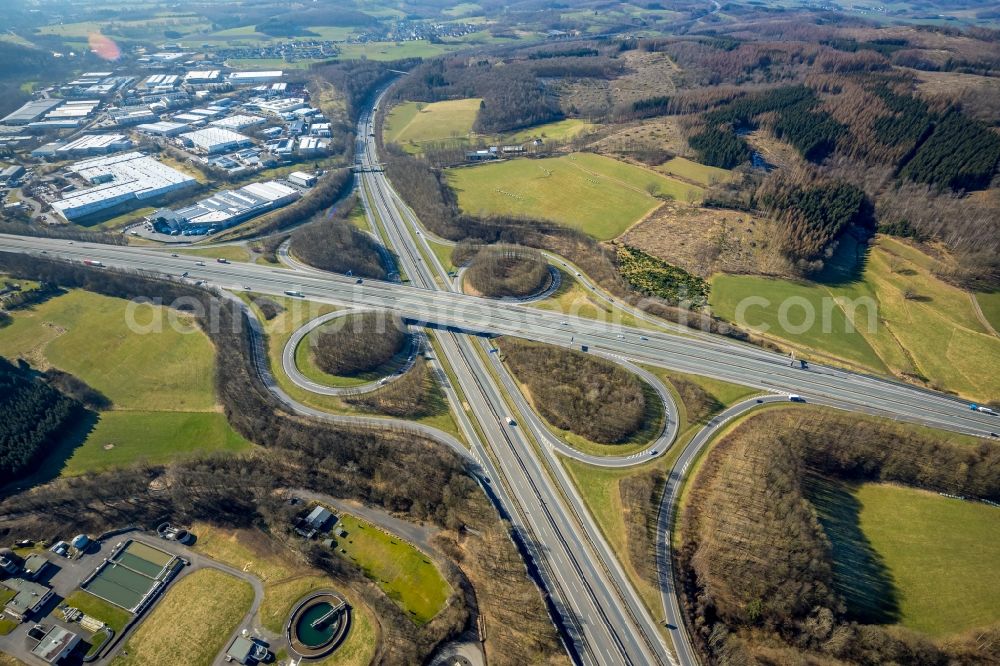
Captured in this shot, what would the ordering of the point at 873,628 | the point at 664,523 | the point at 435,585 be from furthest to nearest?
the point at 664,523
the point at 435,585
the point at 873,628

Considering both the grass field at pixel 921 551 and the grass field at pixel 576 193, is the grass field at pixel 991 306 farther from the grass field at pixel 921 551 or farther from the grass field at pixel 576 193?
the grass field at pixel 576 193

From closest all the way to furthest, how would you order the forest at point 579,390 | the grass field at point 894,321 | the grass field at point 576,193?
the forest at point 579,390 → the grass field at point 894,321 → the grass field at point 576,193

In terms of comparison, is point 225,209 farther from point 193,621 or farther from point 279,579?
point 193,621

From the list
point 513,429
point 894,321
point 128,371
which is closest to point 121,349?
point 128,371

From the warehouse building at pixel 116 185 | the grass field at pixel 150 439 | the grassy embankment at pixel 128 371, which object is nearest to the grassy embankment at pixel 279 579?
the grass field at pixel 150 439

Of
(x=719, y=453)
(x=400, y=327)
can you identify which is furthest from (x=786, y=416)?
(x=400, y=327)

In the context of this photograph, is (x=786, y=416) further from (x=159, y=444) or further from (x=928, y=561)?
(x=159, y=444)
